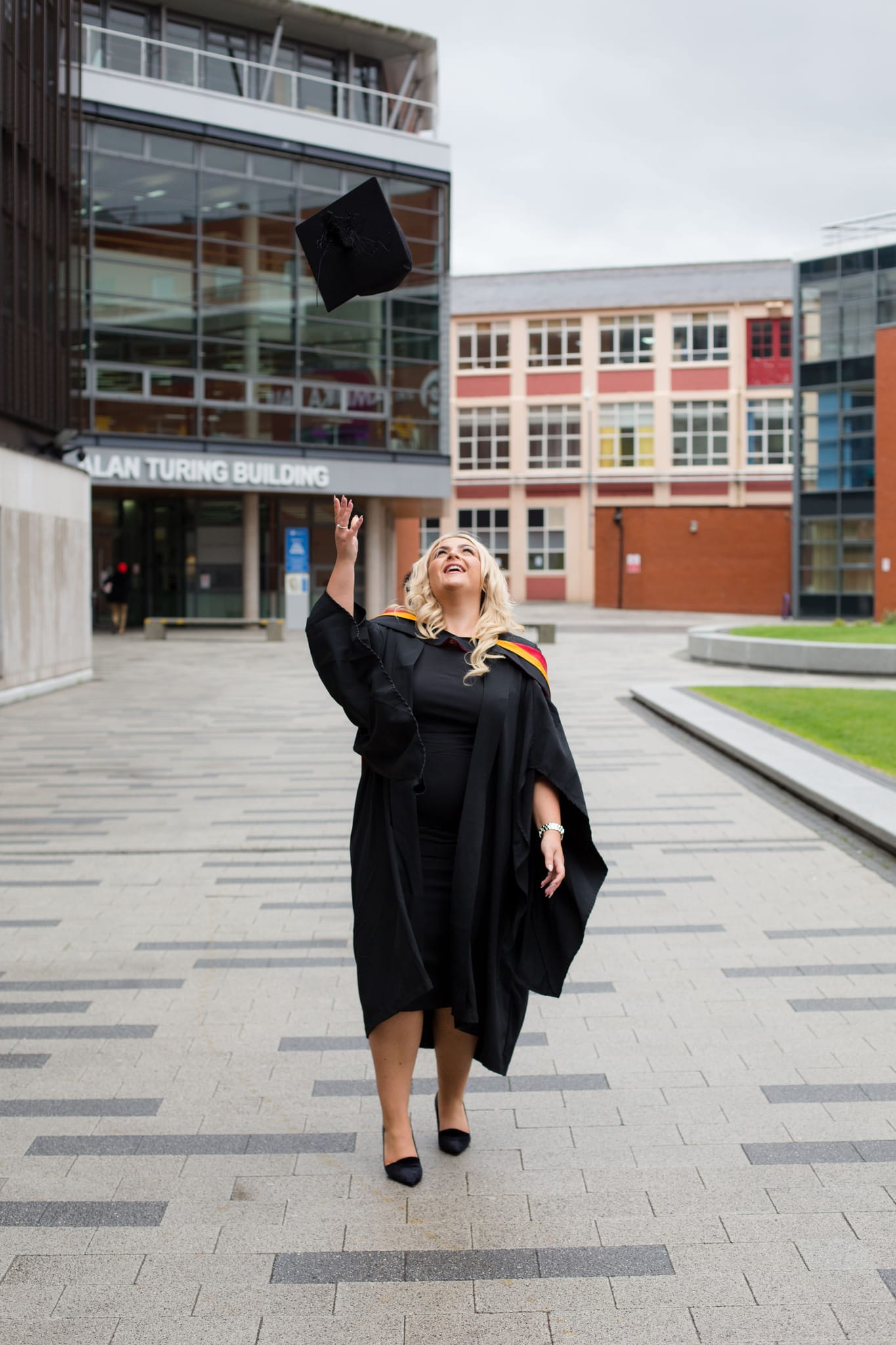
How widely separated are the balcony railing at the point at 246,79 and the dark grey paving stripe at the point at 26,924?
3335cm

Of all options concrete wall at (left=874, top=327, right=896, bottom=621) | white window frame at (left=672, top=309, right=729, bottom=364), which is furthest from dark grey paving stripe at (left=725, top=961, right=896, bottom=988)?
white window frame at (left=672, top=309, right=729, bottom=364)

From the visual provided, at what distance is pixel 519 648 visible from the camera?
3.93 metres

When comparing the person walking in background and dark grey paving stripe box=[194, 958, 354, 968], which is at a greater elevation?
the person walking in background

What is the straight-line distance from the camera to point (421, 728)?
150 inches

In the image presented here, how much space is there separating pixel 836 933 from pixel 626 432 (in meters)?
58.9

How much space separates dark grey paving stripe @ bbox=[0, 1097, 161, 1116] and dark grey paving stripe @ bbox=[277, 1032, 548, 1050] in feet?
2.14

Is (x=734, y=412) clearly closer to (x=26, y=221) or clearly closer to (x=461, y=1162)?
(x=26, y=221)

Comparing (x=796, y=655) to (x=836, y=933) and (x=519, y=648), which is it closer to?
(x=836, y=933)

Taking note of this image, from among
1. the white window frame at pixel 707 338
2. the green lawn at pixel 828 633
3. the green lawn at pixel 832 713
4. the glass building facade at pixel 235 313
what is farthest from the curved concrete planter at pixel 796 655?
the white window frame at pixel 707 338

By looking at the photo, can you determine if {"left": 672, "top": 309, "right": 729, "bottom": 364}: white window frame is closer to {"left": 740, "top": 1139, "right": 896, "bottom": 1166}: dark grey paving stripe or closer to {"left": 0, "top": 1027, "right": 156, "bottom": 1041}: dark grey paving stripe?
{"left": 0, "top": 1027, "right": 156, "bottom": 1041}: dark grey paving stripe

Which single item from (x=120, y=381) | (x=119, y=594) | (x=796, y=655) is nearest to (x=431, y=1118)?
(x=796, y=655)

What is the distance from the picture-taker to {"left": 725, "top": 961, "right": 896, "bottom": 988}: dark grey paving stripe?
5895 millimetres

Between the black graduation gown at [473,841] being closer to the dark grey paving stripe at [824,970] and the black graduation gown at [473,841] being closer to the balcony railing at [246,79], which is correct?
the dark grey paving stripe at [824,970]

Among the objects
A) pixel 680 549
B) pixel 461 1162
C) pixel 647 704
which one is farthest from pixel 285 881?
pixel 680 549
